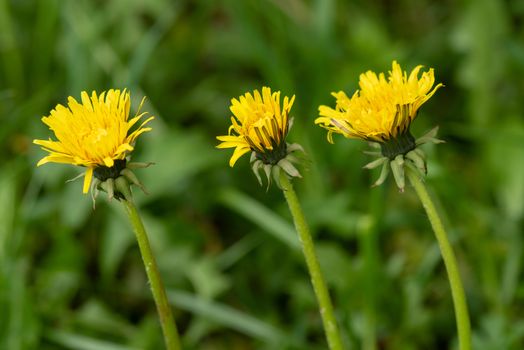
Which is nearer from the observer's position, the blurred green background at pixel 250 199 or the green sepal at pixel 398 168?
the green sepal at pixel 398 168

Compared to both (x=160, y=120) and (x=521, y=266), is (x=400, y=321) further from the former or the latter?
(x=160, y=120)

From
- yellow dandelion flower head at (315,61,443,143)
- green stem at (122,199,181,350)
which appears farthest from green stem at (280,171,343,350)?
green stem at (122,199,181,350)

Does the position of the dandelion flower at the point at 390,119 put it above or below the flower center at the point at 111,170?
above

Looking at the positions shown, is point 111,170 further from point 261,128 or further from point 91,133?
point 261,128

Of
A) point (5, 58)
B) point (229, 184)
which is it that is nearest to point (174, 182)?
point (229, 184)

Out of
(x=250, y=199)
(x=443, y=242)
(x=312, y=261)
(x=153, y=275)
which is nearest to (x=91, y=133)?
(x=153, y=275)

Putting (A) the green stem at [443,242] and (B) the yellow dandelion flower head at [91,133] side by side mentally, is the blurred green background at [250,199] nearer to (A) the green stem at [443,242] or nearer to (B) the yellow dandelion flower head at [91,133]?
(A) the green stem at [443,242]

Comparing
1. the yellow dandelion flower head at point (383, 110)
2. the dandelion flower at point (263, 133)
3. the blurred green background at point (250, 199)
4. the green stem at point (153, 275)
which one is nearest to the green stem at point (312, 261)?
the dandelion flower at point (263, 133)
